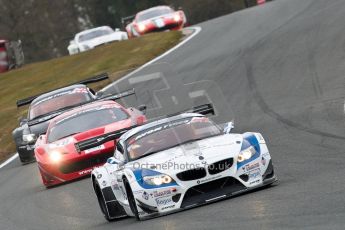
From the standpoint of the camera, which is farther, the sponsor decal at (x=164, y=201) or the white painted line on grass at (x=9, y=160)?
the white painted line on grass at (x=9, y=160)

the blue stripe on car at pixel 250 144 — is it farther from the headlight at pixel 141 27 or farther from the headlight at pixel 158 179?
the headlight at pixel 141 27

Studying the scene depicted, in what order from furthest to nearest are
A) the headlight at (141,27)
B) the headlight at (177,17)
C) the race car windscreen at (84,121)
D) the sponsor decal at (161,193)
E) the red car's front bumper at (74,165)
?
1. the headlight at (141,27)
2. the headlight at (177,17)
3. the race car windscreen at (84,121)
4. the red car's front bumper at (74,165)
5. the sponsor decal at (161,193)

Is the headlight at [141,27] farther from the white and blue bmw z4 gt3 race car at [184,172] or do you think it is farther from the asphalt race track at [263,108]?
the white and blue bmw z4 gt3 race car at [184,172]

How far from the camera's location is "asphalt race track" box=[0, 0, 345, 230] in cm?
977

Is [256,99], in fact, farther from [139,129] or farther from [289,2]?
[289,2]

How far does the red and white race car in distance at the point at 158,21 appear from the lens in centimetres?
4238

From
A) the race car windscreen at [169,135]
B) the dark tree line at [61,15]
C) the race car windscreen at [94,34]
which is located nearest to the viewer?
the race car windscreen at [169,135]

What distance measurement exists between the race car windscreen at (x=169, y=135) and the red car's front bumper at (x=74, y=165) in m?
4.45

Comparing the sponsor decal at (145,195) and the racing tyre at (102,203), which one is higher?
the sponsor decal at (145,195)

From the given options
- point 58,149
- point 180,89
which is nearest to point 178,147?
point 58,149

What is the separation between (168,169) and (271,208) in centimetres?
157

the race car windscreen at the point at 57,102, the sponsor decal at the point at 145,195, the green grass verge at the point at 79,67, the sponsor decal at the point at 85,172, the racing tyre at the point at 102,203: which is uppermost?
the sponsor decal at the point at 145,195

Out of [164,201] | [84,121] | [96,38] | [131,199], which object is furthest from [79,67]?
[164,201]

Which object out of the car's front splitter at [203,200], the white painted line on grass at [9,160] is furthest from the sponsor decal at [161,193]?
the white painted line on grass at [9,160]
